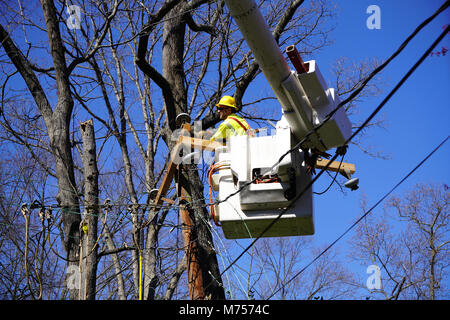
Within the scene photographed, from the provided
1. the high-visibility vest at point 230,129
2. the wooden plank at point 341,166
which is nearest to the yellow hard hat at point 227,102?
the high-visibility vest at point 230,129

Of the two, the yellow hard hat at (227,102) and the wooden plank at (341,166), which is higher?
the yellow hard hat at (227,102)

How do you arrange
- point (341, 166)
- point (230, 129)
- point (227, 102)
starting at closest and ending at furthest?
point (341, 166) < point (230, 129) < point (227, 102)

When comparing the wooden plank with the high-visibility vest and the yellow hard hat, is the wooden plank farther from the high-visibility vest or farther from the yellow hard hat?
the yellow hard hat

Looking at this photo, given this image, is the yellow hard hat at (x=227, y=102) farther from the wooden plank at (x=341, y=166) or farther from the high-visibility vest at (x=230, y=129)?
the wooden plank at (x=341, y=166)

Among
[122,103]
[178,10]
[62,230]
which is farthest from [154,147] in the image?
[62,230]

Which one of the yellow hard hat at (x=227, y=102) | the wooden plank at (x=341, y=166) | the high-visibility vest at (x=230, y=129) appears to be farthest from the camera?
the yellow hard hat at (x=227, y=102)

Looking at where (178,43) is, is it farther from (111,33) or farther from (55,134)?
(111,33)

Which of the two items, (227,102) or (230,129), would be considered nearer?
(230,129)

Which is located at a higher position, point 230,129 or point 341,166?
point 230,129

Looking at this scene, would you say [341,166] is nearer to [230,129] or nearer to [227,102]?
[230,129]

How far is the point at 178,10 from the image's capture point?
446 inches

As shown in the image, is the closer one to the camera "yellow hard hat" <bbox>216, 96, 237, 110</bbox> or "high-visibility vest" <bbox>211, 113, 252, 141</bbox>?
"high-visibility vest" <bbox>211, 113, 252, 141</bbox>

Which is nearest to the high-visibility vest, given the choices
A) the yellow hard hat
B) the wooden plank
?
the yellow hard hat

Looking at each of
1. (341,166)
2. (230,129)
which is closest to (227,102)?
(230,129)
